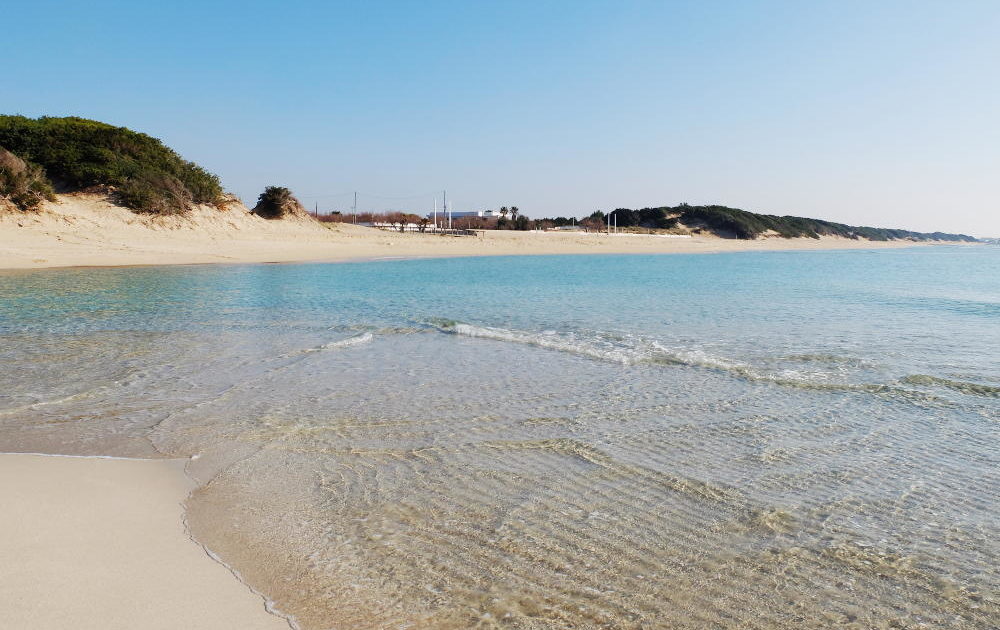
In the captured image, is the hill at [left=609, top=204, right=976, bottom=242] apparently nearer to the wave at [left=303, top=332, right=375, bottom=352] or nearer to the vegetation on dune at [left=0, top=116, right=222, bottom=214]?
the vegetation on dune at [left=0, top=116, right=222, bottom=214]

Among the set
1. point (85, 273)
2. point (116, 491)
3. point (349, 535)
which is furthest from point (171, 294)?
point (349, 535)

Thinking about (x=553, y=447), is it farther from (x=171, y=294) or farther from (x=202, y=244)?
(x=202, y=244)

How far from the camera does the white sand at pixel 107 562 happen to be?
2.10m

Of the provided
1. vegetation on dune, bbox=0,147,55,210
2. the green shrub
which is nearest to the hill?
the green shrub

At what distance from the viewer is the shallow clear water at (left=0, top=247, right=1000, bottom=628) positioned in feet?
7.97

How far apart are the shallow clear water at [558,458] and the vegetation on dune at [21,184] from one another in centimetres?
1737

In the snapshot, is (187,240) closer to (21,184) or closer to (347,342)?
(21,184)

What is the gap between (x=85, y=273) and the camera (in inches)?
684

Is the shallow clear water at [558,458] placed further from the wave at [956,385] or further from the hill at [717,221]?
the hill at [717,221]

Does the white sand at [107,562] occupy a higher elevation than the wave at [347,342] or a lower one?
higher

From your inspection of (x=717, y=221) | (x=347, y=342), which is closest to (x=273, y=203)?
(x=347, y=342)

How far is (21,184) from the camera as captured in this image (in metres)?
22.8

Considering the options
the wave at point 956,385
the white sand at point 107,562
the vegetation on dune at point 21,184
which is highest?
the vegetation on dune at point 21,184

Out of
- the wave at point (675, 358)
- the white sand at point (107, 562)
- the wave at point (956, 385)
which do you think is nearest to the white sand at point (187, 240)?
the wave at point (675, 358)
